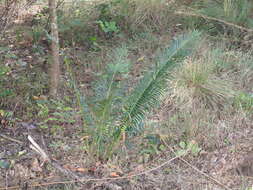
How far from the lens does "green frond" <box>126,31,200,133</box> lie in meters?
3.23

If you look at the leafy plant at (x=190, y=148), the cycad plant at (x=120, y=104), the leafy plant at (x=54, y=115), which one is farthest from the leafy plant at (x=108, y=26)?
the leafy plant at (x=190, y=148)

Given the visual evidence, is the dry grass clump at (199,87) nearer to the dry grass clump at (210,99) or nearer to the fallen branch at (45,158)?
the dry grass clump at (210,99)

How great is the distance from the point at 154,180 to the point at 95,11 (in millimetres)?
3072

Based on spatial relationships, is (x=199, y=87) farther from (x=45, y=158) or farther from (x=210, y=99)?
(x=45, y=158)

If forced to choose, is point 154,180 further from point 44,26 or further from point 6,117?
point 44,26

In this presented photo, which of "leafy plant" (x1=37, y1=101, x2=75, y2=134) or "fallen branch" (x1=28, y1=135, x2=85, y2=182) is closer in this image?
"fallen branch" (x1=28, y1=135, x2=85, y2=182)

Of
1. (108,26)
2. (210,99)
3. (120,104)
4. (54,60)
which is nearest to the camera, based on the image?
(120,104)

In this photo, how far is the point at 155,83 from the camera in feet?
10.8

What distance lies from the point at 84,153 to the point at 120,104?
1.73ft

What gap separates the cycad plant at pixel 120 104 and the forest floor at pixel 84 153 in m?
0.18

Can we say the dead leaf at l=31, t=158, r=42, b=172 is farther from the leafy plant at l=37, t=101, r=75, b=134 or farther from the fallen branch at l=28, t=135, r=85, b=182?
the leafy plant at l=37, t=101, r=75, b=134

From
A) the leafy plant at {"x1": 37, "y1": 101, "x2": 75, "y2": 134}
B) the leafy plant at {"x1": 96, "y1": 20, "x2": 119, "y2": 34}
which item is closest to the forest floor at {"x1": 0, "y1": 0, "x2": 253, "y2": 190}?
the leafy plant at {"x1": 37, "y1": 101, "x2": 75, "y2": 134}

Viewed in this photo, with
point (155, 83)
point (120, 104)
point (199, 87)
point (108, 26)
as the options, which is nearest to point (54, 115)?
point (120, 104)

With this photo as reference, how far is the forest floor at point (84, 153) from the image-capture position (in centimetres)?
342
